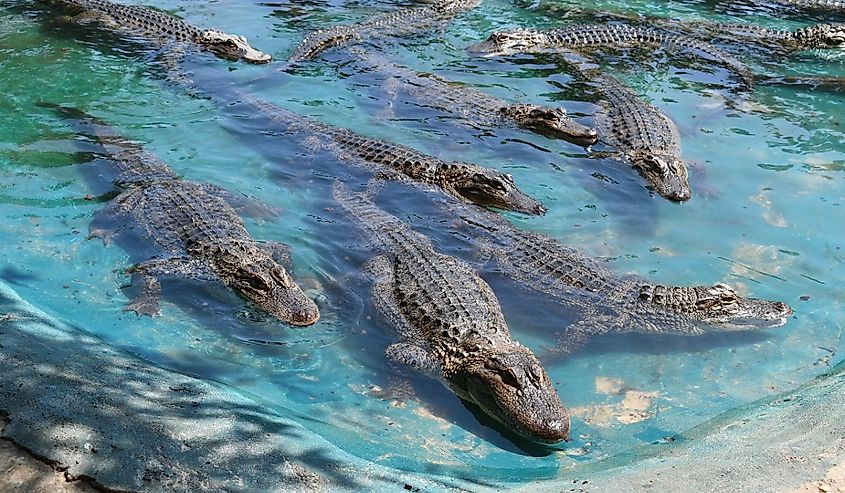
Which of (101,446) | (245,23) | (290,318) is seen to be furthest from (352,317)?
(245,23)

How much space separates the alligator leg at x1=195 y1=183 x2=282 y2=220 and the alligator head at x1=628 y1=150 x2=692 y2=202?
3.52 meters

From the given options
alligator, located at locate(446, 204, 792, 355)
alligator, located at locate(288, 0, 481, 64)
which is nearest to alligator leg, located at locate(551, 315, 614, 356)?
alligator, located at locate(446, 204, 792, 355)

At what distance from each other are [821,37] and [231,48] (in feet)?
28.2

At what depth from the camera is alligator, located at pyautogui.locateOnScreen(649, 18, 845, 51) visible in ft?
37.1

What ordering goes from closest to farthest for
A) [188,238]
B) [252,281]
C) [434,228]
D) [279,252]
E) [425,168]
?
[252,281], [188,238], [279,252], [434,228], [425,168]

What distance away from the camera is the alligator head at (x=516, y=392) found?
4.23 m

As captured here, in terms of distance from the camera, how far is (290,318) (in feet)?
17.3

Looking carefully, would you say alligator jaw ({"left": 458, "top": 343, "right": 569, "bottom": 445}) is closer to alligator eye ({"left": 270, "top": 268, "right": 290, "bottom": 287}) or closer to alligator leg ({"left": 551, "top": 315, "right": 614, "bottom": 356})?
alligator leg ({"left": 551, "top": 315, "right": 614, "bottom": 356})

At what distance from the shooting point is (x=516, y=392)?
4422 mm

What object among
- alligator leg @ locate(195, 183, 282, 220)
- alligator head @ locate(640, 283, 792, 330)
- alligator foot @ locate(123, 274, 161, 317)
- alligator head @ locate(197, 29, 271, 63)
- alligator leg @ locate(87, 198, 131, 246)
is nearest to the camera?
alligator head @ locate(640, 283, 792, 330)

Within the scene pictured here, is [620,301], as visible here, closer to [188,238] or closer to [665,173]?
[665,173]

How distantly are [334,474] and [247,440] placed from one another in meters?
0.48

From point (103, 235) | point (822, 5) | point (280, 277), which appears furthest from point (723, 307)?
point (822, 5)

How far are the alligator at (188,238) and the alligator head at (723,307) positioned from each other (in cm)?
249
